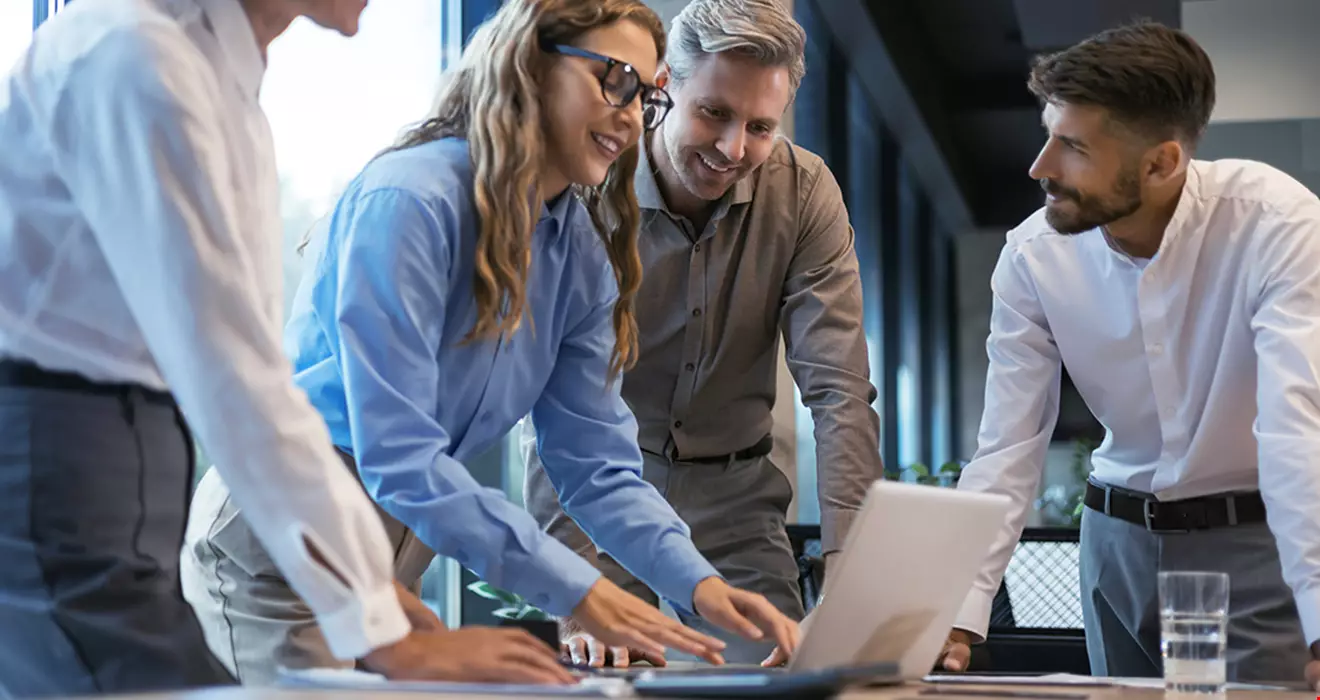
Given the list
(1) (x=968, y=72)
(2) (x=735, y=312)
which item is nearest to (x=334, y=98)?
(2) (x=735, y=312)

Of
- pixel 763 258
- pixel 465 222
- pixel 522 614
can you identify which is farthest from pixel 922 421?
pixel 465 222

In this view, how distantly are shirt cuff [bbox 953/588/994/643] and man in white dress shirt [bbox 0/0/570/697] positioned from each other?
1341 mm

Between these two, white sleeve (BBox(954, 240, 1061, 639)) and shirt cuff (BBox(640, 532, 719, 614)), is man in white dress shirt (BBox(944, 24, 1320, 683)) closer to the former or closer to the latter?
white sleeve (BBox(954, 240, 1061, 639))

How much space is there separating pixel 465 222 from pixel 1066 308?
4.21 ft

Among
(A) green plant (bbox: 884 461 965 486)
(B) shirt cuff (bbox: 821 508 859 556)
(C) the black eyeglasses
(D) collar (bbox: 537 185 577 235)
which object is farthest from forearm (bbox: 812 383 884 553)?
(A) green plant (bbox: 884 461 965 486)

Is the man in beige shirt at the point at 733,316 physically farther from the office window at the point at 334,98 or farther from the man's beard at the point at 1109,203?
the office window at the point at 334,98

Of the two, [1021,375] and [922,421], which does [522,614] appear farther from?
[922,421]

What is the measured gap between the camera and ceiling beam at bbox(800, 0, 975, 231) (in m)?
7.18

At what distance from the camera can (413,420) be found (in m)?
1.67

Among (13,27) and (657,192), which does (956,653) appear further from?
(13,27)

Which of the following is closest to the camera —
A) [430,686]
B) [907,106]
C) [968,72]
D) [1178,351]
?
[430,686]

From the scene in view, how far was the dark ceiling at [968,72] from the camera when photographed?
7.55 meters

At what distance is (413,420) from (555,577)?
239mm

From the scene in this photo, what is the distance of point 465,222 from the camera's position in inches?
72.1
